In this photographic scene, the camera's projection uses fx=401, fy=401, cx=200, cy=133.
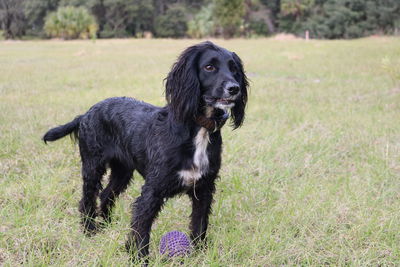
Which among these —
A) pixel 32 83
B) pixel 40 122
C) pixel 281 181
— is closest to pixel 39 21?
pixel 32 83

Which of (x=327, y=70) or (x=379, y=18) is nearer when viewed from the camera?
(x=327, y=70)

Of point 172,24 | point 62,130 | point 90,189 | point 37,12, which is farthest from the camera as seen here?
point 172,24

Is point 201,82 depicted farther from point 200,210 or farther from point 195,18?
point 195,18

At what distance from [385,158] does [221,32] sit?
149 ft

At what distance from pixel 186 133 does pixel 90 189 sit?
1285 millimetres

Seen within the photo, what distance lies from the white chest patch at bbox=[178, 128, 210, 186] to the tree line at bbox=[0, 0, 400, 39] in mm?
41619

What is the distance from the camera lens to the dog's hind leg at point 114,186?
369 centimetres

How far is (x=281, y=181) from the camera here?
434cm

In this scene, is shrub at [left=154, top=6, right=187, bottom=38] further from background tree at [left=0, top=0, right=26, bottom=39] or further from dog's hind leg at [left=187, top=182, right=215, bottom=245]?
dog's hind leg at [left=187, top=182, right=215, bottom=245]

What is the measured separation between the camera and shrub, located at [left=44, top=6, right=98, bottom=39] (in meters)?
43.6

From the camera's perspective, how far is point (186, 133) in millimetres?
2756

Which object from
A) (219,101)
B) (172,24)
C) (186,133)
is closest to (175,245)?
(186,133)

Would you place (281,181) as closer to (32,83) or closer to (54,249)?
(54,249)

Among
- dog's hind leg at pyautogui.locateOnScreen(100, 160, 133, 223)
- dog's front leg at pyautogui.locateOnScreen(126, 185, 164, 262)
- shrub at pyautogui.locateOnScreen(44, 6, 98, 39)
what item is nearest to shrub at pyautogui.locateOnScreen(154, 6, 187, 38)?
shrub at pyautogui.locateOnScreen(44, 6, 98, 39)
